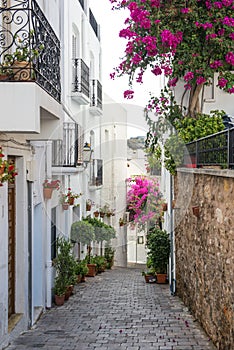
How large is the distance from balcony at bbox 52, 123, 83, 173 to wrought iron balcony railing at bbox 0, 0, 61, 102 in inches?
228

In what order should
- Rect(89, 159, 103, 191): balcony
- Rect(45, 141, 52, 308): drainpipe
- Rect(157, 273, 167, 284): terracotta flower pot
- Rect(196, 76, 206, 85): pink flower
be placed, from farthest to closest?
Rect(89, 159, 103, 191): balcony
Rect(157, 273, 167, 284): terracotta flower pot
Rect(196, 76, 206, 85): pink flower
Rect(45, 141, 52, 308): drainpipe

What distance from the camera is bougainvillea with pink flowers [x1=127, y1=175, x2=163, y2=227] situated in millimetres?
21844

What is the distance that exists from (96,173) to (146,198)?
230 centimetres

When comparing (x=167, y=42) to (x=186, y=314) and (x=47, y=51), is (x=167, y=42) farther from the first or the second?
(x=186, y=314)

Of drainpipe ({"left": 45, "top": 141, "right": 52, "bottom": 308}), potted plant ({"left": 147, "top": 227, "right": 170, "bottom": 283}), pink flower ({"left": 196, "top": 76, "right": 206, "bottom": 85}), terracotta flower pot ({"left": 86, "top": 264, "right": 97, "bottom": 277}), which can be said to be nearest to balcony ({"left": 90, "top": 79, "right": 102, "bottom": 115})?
terracotta flower pot ({"left": 86, "top": 264, "right": 97, "bottom": 277})

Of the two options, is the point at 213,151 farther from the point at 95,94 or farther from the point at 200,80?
the point at 95,94

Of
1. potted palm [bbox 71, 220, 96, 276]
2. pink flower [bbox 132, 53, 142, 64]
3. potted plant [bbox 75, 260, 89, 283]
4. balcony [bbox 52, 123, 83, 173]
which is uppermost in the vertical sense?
pink flower [bbox 132, 53, 142, 64]

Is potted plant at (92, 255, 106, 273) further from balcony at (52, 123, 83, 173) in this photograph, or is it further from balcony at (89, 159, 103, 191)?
balcony at (52, 123, 83, 173)

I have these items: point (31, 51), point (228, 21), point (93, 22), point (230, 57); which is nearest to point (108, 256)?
point (93, 22)

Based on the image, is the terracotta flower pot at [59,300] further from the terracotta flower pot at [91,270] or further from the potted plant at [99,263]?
the potted plant at [99,263]

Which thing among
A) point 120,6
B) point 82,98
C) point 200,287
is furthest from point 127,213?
point 200,287

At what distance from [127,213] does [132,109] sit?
258 inches

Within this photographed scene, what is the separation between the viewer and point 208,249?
9.61m

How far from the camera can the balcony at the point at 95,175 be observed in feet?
68.0
